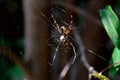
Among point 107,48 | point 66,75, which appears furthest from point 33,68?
point 107,48

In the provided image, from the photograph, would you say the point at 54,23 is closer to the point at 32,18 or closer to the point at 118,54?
the point at 32,18

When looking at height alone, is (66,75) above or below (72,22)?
below

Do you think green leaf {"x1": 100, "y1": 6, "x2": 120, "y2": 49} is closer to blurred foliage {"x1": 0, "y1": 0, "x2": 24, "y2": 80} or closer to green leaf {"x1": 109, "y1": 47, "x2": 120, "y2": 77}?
green leaf {"x1": 109, "y1": 47, "x2": 120, "y2": 77}

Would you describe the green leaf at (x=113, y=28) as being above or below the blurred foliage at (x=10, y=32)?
above

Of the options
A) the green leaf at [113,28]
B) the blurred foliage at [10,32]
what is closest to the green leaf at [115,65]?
the green leaf at [113,28]

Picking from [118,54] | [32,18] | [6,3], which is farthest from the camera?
[6,3]

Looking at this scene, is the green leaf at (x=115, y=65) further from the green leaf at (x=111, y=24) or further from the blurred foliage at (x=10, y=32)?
the blurred foliage at (x=10, y=32)

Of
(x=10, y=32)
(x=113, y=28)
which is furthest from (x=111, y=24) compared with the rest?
(x=10, y=32)

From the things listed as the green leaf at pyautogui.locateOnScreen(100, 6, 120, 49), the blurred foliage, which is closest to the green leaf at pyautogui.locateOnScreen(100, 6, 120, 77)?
the green leaf at pyautogui.locateOnScreen(100, 6, 120, 49)
